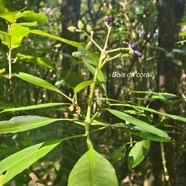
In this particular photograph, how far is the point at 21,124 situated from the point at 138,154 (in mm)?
322

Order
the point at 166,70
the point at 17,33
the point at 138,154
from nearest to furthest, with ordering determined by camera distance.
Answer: the point at 17,33 → the point at 138,154 → the point at 166,70

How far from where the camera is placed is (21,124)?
609 millimetres

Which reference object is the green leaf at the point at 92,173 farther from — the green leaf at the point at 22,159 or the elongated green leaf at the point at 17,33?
the elongated green leaf at the point at 17,33

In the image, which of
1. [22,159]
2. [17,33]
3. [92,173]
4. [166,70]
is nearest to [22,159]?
[22,159]

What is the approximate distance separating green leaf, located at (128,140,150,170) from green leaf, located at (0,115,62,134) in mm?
254

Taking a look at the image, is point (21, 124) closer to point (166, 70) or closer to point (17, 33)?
point (17, 33)

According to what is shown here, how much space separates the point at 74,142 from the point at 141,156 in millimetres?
1512

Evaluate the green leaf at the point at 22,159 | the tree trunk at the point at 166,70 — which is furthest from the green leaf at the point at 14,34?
the tree trunk at the point at 166,70

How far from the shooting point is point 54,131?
2.29 meters

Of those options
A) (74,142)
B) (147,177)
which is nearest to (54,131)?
(74,142)

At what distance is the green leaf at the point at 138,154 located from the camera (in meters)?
0.79

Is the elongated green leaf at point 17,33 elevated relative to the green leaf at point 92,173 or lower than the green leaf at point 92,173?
elevated

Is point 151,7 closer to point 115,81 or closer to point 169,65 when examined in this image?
point 115,81

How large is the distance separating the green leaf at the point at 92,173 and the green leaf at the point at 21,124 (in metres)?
0.11
